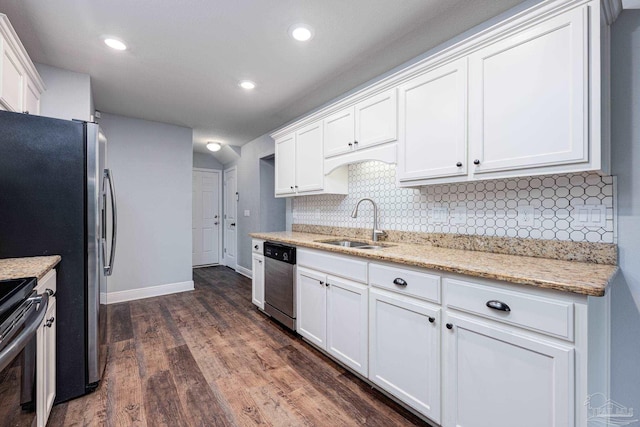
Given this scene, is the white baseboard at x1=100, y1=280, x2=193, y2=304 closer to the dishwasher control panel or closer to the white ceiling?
the dishwasher control panel

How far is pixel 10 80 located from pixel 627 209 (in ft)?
11.9

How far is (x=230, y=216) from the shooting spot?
6094mm

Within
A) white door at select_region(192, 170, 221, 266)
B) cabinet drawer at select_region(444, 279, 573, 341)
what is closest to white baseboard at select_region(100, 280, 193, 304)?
white door at select_region(192, 170, 221, 266)

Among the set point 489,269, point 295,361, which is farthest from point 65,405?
point 489,269

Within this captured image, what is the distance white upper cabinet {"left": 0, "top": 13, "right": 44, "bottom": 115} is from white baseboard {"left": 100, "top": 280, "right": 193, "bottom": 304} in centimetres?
240

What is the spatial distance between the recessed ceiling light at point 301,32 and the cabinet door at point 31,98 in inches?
79.4

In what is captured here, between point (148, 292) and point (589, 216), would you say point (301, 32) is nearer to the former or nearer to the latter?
point (589, 216)

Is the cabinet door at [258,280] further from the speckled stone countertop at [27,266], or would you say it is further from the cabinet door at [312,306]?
the speckled stone countertop at [27,266]

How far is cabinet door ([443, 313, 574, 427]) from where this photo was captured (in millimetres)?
1088

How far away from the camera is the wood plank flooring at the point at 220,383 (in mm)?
1642

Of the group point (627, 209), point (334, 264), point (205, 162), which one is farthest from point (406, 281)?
point (205, 162)

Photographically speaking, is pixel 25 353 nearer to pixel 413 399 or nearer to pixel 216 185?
pixel 413 399

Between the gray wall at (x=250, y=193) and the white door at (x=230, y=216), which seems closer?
the gray wall at (x=250, y=193)

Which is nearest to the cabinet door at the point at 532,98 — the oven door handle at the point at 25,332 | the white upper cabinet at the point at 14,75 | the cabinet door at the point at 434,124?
the cabinet door at the point at 434,124
